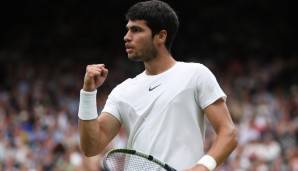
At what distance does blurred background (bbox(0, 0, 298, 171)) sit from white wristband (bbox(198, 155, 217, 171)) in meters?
6.60

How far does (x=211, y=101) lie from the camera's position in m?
4.14

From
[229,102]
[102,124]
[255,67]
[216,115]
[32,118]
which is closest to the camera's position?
[216,115]

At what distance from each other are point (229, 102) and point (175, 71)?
34.1 ft

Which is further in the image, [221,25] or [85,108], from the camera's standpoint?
[221,25]

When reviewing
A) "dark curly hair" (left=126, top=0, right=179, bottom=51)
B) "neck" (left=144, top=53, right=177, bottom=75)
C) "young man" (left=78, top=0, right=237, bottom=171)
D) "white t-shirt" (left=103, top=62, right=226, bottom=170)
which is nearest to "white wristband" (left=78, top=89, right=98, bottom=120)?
"young man" (left=78, top=0, right=237, bottom=171)

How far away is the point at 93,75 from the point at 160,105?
432 mm

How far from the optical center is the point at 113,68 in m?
17.2

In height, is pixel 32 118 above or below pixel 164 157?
below

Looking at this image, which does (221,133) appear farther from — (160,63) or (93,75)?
(93,75)

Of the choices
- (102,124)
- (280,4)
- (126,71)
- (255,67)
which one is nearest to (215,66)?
(255,67)

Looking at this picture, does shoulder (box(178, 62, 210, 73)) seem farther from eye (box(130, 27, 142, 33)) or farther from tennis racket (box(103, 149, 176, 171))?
tennis racket (box(103, 149, 176, 171))

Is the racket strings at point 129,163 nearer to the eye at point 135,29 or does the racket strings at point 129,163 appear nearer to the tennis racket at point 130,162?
the tennis racket at point 130,162

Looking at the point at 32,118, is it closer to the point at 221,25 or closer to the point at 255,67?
the point at 255,67

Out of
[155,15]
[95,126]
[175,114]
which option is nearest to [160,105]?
[175,114]
